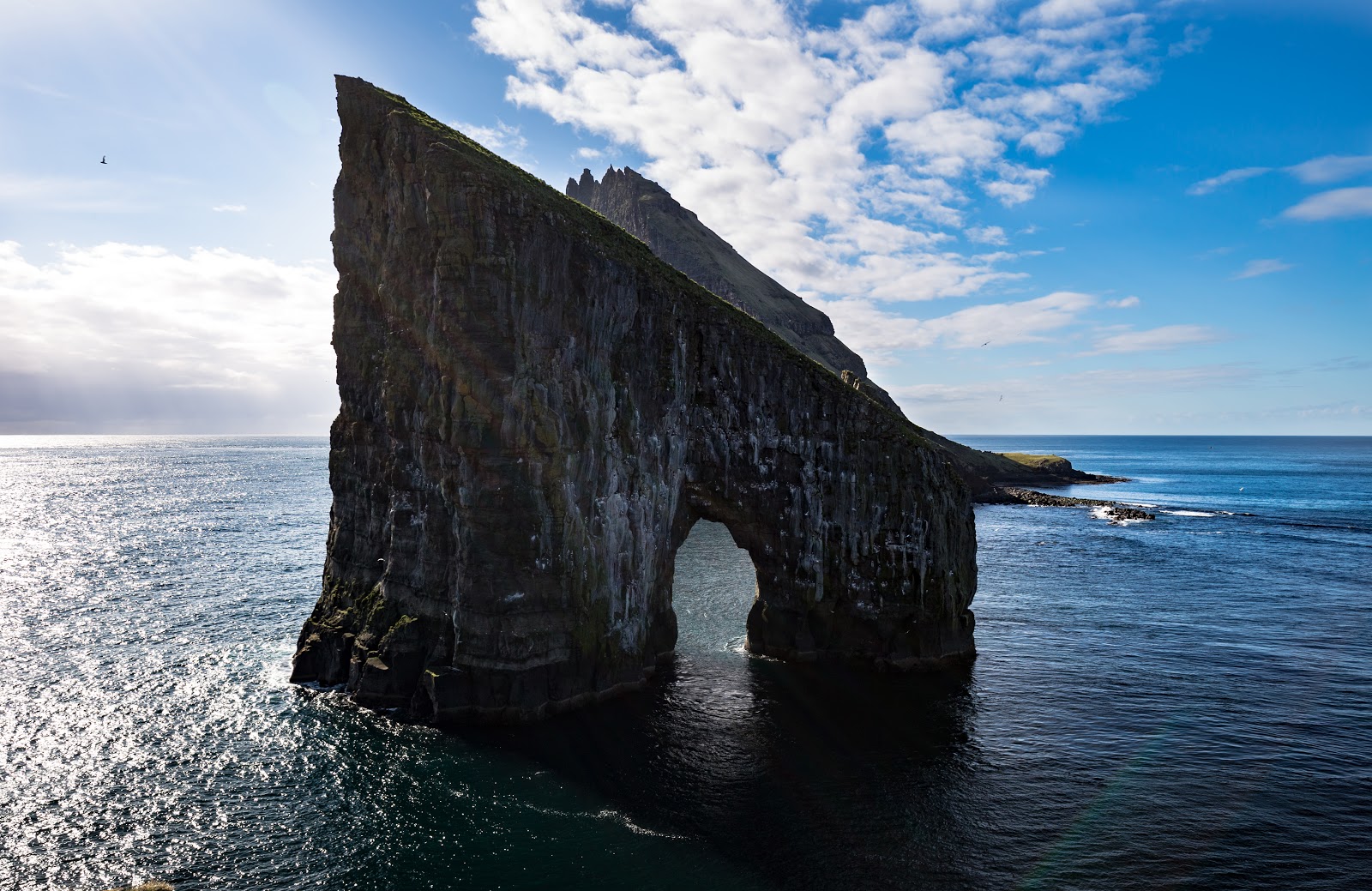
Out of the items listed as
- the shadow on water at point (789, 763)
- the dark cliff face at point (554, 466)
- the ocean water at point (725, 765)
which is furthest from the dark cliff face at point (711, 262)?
the shadow on water at point (789, 763)

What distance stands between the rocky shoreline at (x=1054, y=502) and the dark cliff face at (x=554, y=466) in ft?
283

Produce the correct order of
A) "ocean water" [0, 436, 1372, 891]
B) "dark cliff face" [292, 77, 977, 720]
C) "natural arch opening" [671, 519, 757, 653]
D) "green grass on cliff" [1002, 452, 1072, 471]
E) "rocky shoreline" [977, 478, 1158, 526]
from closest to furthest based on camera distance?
"ocean water" [0, 436, 1372, 891]
"dark cliff face" [292, 77, 977, 720]
"natural arch opening" [671, 519, 757, 653]
"rocky shoreline" [977, 478, 1158, 526]
"green grass on cliff" [1002, 452, 1072, 471]

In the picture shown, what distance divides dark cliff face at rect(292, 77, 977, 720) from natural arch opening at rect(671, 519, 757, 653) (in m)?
3.56

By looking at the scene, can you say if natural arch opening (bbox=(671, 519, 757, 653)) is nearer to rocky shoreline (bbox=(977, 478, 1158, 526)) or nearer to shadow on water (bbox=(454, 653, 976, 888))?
shadow on water (bbox=(454, 653, 976, 888))

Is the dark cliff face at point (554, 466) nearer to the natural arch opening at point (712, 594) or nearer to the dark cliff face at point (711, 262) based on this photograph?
the natural arch opening at point (712, 594)

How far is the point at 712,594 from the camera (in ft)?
202

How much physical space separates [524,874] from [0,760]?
2598 cm

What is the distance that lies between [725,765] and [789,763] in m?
2.93

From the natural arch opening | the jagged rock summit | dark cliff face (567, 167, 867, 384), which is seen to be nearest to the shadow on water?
the natural arch opening

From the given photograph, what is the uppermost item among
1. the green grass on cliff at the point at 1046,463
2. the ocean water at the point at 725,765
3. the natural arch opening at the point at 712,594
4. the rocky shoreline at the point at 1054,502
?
the green grass on cliff at the point at 1046,463

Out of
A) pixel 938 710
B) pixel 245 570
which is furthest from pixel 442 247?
pixel 245 570

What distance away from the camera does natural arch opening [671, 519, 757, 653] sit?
1960 inches

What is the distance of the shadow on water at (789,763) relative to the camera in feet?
83.3

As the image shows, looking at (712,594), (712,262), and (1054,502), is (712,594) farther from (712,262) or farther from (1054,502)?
(712,262)
